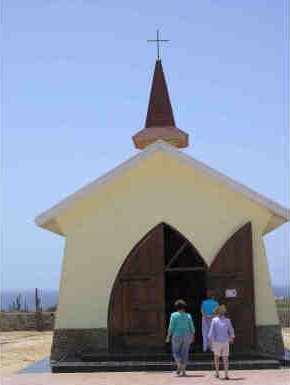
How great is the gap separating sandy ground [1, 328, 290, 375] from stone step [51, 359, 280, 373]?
7.03ft

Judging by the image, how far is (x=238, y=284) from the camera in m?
15.9

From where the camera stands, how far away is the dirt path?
18.1 metres

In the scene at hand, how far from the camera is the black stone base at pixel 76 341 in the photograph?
52.6ft

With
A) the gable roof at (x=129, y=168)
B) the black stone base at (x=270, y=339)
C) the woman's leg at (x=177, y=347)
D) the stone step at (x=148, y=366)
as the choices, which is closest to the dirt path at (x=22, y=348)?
the stone step at (x=148, y=366)

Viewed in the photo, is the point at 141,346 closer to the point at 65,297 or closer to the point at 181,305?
the point at 65,297

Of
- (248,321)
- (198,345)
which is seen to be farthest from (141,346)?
(248,321)

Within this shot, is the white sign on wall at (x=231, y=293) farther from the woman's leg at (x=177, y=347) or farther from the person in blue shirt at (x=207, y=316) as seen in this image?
the woman's leg at (x=177, y=347)

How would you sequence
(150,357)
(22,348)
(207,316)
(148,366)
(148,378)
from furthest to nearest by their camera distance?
(22,348)
(207,316)
(150,357)
(148,366)
(148,378)

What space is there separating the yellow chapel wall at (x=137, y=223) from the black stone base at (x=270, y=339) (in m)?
0.31

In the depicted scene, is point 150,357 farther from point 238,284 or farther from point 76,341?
point 238,284

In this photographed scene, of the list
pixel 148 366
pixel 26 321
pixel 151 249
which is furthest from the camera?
pixel 26 321

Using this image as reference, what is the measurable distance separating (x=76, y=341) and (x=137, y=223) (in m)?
2.94

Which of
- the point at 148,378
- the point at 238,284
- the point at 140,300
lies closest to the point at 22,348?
the point at 140,300

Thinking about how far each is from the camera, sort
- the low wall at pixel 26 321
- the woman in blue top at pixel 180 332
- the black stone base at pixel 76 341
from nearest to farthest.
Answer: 1. the woman in blue top at pixel 180 332
2. the black stone base at pixel 76 341
3. the low wall at pixel 26 321
